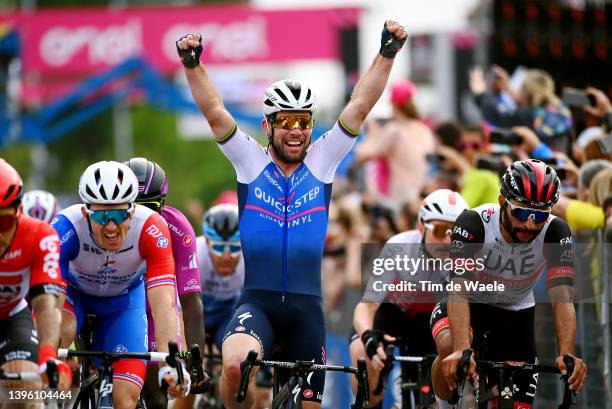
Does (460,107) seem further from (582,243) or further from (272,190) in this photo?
(272,190)

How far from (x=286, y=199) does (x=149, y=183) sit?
1.40m

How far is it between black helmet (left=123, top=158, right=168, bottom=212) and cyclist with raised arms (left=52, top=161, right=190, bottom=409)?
23.5 inches

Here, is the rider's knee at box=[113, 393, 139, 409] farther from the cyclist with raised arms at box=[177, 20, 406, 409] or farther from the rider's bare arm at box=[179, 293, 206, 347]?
the rider's bare arm at box=[179, 293, 206, 347]

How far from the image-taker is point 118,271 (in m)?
9.66

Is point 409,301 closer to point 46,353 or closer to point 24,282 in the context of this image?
point 24,282

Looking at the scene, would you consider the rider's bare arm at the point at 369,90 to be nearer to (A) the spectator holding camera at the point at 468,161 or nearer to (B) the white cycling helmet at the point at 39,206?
(A) the spectator holding camera at the point at 468,161

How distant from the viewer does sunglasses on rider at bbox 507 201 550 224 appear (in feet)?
29.0

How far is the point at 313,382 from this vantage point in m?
9.05

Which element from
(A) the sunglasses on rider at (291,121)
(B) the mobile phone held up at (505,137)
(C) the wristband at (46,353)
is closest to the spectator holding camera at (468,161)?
(B) the mobile phone held up at (505,137)

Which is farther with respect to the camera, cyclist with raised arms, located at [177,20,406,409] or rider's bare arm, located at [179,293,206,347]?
A: rider's bare arm, located at [179,293,206,347]

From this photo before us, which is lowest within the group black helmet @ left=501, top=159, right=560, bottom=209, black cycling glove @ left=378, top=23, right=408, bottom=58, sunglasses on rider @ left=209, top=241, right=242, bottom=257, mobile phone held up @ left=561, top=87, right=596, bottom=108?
black helmet @ left=501, top=159, right=560, bottom=209

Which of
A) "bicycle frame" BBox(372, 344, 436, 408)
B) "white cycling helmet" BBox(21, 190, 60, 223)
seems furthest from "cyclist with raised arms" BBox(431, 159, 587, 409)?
"white cycling helmet" BBox(21, 190, 60, 223)

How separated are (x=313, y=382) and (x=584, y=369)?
1766 mm

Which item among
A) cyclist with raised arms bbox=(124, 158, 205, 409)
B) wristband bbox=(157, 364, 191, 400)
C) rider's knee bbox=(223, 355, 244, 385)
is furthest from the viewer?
cyclist with raised arms bbox=(124, 158, 205, 409)
